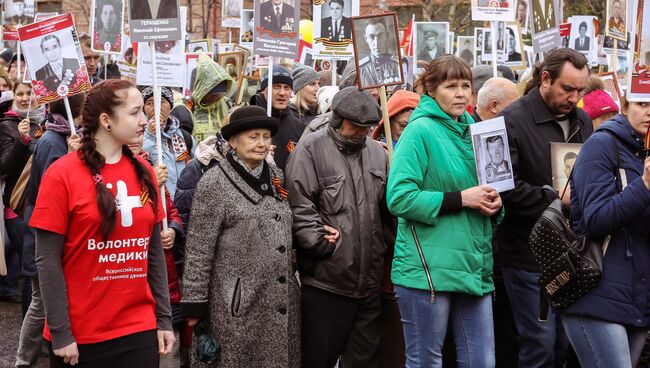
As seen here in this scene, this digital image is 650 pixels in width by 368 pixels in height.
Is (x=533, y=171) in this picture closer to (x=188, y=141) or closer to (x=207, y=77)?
(x=188, y=141)

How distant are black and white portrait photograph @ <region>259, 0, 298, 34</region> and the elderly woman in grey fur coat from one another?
2.66 m

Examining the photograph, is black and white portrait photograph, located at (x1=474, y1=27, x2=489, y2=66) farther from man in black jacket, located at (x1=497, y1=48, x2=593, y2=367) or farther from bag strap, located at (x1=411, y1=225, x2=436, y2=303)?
bag strap, located at (x1=411, y1=225, x2=436, y2=303)

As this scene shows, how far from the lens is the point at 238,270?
225 inches

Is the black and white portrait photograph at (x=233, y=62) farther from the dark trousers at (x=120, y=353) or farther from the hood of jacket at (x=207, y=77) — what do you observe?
the dark trousers at (x=120, y=353)

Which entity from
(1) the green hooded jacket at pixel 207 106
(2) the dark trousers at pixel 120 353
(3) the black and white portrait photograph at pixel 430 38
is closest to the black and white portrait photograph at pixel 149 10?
(1) the green hooded jacket at pixel 207 106

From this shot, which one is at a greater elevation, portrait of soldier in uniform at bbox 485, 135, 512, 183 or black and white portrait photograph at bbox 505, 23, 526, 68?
black and white portrait photograph at bbox 505, 23, 526, 68

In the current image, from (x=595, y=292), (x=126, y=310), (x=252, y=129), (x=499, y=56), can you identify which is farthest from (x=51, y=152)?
(x=499, y=56)

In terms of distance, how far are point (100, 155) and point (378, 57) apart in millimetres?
2892

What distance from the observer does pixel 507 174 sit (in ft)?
18.3

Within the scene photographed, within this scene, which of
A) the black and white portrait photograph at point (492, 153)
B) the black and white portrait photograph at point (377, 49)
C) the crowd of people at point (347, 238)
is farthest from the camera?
the black and white portrait photograph at point (377, 49)

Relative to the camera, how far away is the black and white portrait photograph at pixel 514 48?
46.3 ft

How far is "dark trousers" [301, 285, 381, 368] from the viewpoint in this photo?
6012 millimetres

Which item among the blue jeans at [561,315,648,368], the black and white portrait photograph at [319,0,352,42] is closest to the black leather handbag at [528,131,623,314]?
the blue jeans at [561,315,648,368]

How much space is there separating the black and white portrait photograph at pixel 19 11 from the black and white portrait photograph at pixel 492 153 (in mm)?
11284
